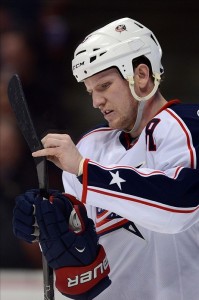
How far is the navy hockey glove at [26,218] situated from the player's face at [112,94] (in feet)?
0.98

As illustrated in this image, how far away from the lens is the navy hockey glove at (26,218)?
2.14 metres

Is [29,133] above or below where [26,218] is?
above

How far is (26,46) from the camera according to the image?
4273 millimetres

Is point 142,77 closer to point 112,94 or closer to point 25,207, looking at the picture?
point 112,94

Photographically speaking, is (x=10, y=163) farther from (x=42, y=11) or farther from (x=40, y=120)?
(x=42, y=11)

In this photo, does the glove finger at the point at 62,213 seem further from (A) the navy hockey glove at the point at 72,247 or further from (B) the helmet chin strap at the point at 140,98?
(B) the helmet chin strap at the point at 140,98

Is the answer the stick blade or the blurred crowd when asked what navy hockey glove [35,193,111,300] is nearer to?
the stick blade

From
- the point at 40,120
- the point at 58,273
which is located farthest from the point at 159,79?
the point at 40,120

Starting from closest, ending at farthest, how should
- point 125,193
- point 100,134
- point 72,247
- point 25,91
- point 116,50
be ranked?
point 125,193 < point 72,247 < point 116,50 < point 100,134 < point 25,91

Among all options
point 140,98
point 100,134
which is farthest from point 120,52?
point 100,134

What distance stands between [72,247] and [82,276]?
0.10 meters

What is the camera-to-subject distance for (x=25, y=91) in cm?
426

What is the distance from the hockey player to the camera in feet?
6.73

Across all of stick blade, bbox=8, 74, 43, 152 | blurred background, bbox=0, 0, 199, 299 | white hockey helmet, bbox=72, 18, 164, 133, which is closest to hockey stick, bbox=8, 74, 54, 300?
stick blade, bbox=8, 74, 43, 152
